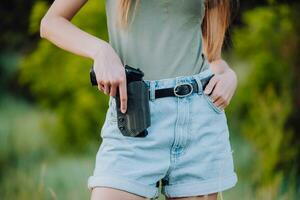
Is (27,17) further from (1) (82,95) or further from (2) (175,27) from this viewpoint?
(2) (175,27)

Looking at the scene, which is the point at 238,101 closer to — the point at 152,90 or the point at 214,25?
the point at 214,25

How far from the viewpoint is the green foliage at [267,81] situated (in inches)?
251

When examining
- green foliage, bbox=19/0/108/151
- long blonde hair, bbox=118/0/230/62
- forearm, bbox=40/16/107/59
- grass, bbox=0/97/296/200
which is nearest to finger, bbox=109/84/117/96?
forearm, bbox=40/16/107/59

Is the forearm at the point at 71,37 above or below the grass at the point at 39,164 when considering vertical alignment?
above

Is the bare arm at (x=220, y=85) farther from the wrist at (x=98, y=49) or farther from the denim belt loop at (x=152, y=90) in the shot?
the wrist at (x=98, y=49)

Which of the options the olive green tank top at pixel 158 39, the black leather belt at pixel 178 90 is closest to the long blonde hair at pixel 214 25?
the olive green tank top at pixel 158 39

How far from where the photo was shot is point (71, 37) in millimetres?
2426

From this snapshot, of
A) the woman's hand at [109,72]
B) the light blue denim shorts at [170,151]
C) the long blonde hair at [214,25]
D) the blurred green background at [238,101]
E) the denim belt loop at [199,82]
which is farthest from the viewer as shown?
the blurred green background at [238,101]

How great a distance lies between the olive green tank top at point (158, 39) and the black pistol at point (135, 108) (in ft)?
0.35

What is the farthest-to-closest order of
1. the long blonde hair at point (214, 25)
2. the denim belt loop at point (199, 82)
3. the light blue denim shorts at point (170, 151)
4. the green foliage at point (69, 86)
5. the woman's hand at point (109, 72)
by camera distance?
the green foliage at point (69, 86) → the long blonde hair at point (214, 25) → the denim belt loop at point (199, 82) → the light blue denim shorts at point (170, 151) → the woman's hand at point (109, 72)

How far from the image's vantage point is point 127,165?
243cm

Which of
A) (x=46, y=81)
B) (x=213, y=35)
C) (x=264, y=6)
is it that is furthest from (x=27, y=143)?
(x=213, y=35)

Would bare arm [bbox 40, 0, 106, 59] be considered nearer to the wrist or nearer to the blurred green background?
the wrist

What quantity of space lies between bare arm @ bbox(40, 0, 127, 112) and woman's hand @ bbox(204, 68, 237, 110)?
0.30 metres
